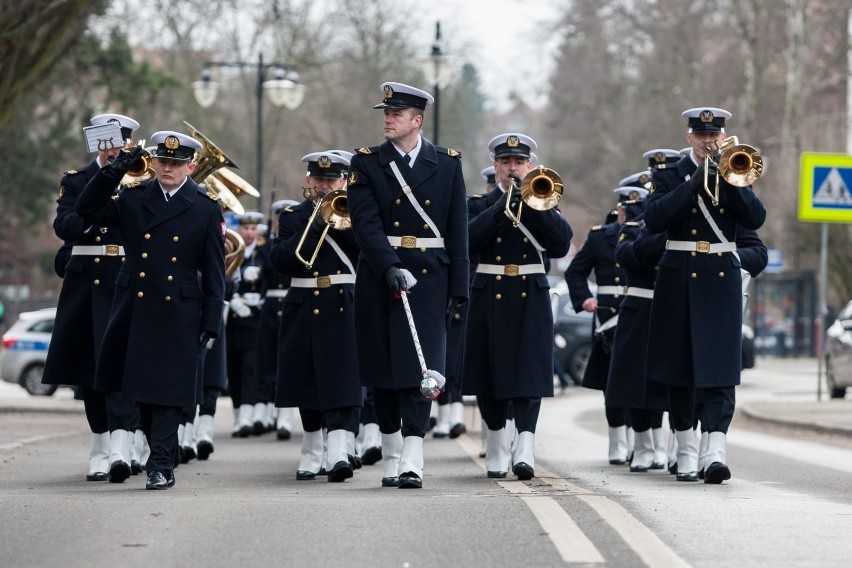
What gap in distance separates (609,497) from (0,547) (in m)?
3.44

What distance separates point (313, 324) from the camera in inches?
499

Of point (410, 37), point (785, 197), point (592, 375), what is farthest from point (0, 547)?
point (410, 37)

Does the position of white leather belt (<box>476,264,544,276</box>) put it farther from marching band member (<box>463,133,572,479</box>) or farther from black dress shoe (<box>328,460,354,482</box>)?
black dress shoe (<box>328,460,354,482</box>)

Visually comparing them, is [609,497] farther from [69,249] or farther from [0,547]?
[69,249]

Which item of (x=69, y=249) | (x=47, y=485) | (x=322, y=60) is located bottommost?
(x=47, y=485)

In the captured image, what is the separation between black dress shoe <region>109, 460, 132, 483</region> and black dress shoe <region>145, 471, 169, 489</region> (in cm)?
61

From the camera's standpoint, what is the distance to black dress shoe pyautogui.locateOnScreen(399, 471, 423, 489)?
36.0 ft

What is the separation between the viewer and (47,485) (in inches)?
468

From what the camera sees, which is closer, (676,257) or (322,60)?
(676,257)

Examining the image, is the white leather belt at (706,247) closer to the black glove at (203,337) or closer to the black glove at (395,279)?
the black glove at (395,279)

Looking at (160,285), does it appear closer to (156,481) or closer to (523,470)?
(156,481)

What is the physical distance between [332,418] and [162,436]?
137cm

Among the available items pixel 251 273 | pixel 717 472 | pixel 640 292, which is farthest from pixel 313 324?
pixel 251 273

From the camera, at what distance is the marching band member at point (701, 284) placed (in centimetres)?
1172
